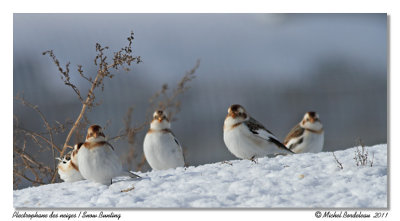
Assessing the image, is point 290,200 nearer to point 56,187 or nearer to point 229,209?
point 229,209

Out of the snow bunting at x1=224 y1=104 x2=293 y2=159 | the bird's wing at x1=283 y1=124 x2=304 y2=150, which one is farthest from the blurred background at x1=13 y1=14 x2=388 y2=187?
the snow bunting at x1=224 y1=104 x2=293 y2=159

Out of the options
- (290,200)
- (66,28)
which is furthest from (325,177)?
(66,28)

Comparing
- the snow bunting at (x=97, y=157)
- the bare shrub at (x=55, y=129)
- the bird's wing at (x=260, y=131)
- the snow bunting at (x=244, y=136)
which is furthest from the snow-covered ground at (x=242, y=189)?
the bare shrub at (x=55, y=129)

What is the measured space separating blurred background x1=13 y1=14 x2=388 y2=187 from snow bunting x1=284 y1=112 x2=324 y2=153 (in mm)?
566

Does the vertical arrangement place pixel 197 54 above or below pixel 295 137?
above

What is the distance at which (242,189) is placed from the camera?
685 centimetres

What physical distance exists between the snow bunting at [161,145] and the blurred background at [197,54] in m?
0.65

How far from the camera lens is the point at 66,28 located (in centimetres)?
788

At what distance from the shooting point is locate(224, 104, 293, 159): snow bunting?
7.87 metres

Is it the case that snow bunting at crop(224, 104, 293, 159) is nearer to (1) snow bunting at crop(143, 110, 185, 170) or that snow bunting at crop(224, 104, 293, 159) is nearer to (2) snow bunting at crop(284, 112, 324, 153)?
(1) snow bunting at crop(143, 110, 185, 170)

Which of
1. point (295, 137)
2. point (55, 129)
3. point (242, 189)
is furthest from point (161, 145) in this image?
point (295, 137)

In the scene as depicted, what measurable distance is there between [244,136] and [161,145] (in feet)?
3.74

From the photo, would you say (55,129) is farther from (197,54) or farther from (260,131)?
(260,131)

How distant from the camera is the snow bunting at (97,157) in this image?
6.79 meters
